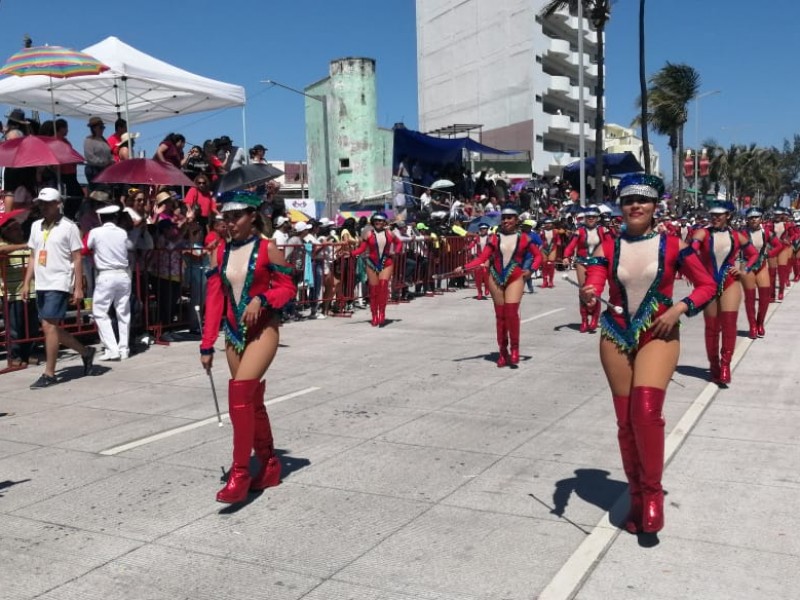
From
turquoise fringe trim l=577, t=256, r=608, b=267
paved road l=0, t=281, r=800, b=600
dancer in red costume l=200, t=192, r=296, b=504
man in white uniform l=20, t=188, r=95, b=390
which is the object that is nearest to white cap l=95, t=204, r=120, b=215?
man in white uniform l=20, t=188, r=95, b=390

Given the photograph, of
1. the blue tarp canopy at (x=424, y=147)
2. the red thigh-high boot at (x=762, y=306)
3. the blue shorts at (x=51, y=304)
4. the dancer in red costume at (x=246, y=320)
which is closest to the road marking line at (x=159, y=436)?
the dancer in red costume at (x=246, y=320)

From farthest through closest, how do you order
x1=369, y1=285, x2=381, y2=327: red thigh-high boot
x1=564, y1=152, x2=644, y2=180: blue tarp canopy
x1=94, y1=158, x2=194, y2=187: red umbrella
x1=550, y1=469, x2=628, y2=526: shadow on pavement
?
x1=564, y1=152, x2=644, y2=180: blue tarp canopy
x1=369, y1=285, x2=381, y2=327: red thigh-high boot
x1=94, y1=158, x2=194, y2=187: red umbrella
x1=550, y1=469, x2=628, y2=526: shadow on pavement

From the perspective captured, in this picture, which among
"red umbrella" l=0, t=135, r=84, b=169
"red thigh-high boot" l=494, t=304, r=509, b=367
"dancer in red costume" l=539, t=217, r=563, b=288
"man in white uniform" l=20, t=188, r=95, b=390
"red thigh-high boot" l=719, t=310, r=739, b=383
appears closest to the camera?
"red thigh-high boot" l=719, t=310, r=739, b=383

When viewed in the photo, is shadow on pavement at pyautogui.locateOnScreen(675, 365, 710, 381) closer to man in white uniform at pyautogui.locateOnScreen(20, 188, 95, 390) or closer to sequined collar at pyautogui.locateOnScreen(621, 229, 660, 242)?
sequined collar at pyautogui.locateOnScreen(621, 229, 660, 242)

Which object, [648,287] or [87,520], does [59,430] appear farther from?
[648,287]

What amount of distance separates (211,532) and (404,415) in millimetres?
3286

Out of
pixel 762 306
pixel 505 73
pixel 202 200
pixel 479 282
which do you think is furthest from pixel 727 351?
pixel 505 73

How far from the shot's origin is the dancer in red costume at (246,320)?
549cm

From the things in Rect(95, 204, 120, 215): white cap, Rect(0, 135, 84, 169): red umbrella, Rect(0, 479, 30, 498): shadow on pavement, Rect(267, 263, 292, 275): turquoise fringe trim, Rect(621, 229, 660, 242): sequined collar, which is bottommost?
Rect(0, 479, 30, 498): shadow on pavement

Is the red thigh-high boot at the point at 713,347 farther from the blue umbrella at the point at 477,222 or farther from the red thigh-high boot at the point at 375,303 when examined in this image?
the blue umbrella at the point at 477,222

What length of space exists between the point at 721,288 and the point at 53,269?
7.43 metres

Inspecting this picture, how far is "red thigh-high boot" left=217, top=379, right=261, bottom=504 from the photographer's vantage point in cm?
546

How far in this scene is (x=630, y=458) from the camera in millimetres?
5043

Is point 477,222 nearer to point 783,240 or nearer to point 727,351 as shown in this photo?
point 783,240
